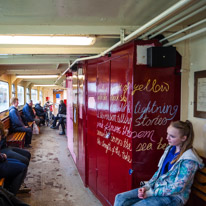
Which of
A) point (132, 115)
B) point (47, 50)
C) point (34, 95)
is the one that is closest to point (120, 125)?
point (132, 115)

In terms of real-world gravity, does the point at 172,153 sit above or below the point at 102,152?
above

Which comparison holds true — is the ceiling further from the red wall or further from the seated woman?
the seated woman

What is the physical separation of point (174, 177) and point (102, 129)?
160 centimetres

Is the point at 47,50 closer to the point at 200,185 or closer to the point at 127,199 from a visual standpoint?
the point at 127,199

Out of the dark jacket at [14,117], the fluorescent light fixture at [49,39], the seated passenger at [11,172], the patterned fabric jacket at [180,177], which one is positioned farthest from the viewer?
the dark jacket at [14,117]

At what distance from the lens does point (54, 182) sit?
4297 millimetres

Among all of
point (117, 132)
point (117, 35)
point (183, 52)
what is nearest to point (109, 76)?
point (117, 35)

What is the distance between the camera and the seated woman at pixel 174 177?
1927mm

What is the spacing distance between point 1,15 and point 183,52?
2.11 m

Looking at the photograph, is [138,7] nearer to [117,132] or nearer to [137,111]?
[137,111]

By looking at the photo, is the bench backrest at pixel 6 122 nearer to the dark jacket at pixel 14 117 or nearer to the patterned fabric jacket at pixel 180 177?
the dark jacket at pixel 14 117

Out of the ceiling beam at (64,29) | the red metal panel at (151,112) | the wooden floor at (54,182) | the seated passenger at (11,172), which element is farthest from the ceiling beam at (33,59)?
the red metal panel at (151,112)

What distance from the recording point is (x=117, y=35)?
9.71ft

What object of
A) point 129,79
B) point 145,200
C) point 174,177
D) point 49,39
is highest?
point 49,39
